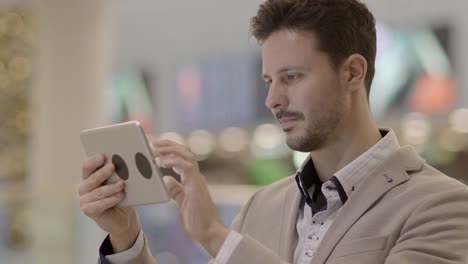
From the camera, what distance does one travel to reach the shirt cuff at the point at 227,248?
2098 millimetres

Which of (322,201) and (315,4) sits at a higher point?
(315,4)

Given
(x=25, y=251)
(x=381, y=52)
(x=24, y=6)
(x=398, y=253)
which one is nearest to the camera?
(x=398, y=253)

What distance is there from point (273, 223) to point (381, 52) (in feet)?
32.2

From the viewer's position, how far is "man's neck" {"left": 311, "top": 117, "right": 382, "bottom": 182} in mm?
2330

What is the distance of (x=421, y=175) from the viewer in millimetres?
2268

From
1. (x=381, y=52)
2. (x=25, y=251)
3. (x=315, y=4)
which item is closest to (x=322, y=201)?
(x=315, y=4)

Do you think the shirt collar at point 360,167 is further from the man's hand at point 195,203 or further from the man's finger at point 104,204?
the man's finger at point 104,204

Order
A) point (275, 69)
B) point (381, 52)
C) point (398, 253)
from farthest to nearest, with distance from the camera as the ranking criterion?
point (381, 52), point (275, 69), point (398, 253)

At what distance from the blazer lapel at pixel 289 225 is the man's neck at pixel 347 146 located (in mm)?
136

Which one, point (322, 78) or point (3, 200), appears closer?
point (322, 78)

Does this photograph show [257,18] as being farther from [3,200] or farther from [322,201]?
[3,200]

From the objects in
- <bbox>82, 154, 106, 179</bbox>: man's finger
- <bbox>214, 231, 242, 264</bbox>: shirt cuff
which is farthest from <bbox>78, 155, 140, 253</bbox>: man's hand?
<bbox>214, 231, 242, 264</bbox>: shirt cuff

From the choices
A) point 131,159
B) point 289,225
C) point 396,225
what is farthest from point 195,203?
point 396,225

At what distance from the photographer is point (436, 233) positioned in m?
2.11
